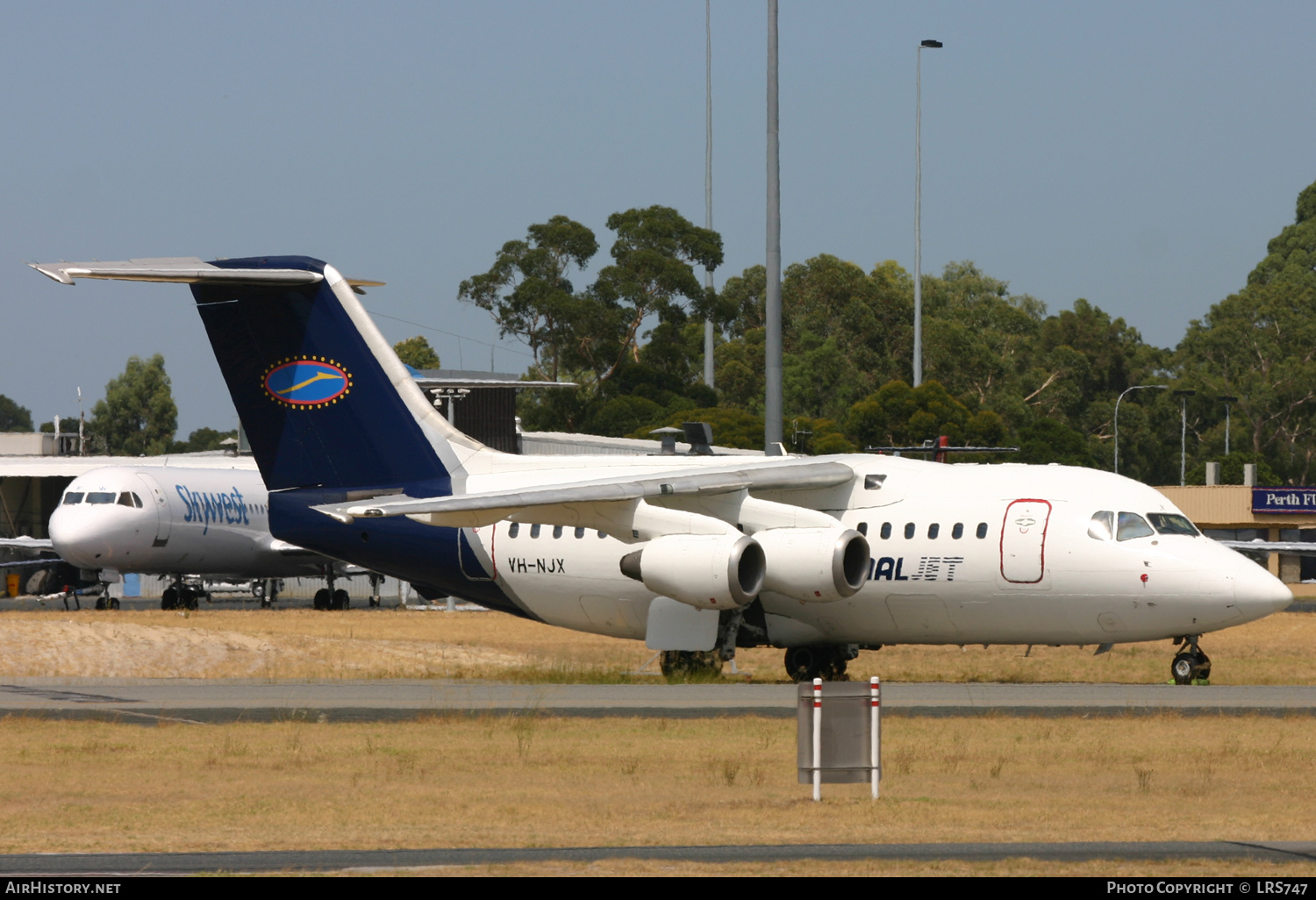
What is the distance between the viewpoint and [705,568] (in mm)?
25438

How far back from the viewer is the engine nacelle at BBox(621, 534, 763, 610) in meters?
25.4

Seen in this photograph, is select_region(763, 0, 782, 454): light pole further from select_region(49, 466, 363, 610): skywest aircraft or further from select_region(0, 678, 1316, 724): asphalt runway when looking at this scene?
select_region(49, 466, 363, 610): skywest aircraft

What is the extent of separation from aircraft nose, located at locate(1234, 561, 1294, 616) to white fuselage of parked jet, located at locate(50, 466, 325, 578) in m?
31.4

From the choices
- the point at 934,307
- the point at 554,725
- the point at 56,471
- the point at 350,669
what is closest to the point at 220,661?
the point at 350,669

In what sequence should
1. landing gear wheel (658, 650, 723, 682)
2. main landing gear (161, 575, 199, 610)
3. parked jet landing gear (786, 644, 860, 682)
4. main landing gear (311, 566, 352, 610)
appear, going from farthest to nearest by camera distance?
1. main landing gear (311, 566, 352, 610)
2. main landing gear (161, 575, 199, 610)
3. landing gear wheel (658, 650, 723, 682)
4. parked jet landing gear (786, 644, 860, 682)

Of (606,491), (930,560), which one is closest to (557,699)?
(606,491)

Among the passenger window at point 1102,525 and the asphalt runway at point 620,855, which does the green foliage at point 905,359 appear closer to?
the passenger window at point 1102,525

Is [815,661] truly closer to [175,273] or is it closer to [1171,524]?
[1171,524]

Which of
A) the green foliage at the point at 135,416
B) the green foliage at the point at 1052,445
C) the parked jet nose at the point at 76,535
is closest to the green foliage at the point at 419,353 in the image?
the green foliage at the point at 135,416

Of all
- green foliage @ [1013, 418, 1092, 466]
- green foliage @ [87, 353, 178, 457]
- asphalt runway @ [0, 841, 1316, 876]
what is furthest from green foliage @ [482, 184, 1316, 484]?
asphalt runway @ [0, 841, 1316, 876]

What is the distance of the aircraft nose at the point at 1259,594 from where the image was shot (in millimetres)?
24438

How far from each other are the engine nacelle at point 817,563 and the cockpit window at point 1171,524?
4.21 meters

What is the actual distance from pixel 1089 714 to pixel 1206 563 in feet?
14.3

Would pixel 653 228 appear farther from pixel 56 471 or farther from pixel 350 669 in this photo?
pixel 350 669
